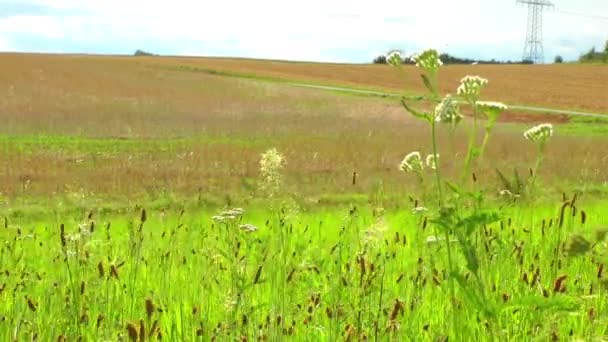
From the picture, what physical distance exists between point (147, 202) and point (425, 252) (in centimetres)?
717

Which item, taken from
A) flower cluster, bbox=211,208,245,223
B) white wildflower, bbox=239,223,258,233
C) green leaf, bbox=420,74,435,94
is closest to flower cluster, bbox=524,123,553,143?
green leaf, bbox=420,74,435,94

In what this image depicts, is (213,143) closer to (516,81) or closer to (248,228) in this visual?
(248,228)

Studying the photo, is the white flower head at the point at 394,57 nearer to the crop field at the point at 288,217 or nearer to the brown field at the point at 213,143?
the crop field at the point at 288,217

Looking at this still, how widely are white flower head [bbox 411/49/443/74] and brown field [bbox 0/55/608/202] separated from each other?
0.25m

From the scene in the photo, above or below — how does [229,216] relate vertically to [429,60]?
below

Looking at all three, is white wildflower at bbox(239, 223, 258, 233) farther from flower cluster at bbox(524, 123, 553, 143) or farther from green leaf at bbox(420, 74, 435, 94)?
green leaf at bbox(420, 74, 435, 94)

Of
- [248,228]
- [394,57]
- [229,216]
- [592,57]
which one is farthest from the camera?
[592,57]

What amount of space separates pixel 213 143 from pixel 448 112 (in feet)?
62.0

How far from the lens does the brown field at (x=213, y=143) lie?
15516 mm

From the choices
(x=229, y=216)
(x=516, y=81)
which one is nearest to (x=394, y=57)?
(x=229, y=216)

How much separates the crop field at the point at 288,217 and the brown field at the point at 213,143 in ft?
0.30

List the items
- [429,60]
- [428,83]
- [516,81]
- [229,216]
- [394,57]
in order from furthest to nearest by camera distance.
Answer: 1. [516,81]
2. [229,216]
3. [394,57]
4. [429,60]
5. [428,83]

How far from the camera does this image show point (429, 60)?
3.19 m

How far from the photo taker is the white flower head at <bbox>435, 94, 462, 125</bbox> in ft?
9.96
